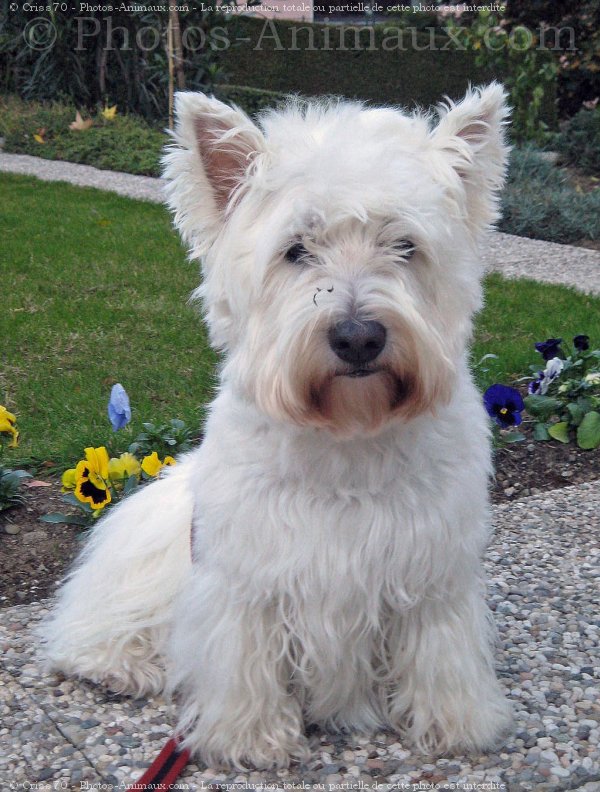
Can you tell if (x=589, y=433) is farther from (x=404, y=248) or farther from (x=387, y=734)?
(x=404, y=248)

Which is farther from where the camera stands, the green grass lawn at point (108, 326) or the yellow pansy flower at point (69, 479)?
the green grass lawn at point (108, 326)

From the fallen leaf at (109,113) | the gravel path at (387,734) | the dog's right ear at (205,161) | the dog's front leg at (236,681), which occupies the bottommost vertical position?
the gravel path at (387,734)

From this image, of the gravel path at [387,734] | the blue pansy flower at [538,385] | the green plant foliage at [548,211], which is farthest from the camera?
the green plant foliage at [548,211]

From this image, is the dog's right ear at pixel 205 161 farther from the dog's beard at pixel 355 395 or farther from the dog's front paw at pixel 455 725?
the dog's front paw at pixel 455 725

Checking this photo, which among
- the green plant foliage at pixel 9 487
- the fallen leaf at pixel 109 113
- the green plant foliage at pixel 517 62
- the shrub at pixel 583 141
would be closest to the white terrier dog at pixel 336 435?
the green plant foliage at pixel 9 487

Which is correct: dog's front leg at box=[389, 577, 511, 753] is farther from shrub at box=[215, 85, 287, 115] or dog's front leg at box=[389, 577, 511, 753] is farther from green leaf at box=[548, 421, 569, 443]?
shrub at box=[215, 85, 287, 115]

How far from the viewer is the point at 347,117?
2342mm

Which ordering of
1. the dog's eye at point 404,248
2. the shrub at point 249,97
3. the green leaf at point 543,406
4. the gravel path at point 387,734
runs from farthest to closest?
1. the shrub at point 249,97
2. the green leaf at point 543,406
3. the gravel path at point 387,734
4. the dog's eye at point 404,248

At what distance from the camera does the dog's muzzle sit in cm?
214

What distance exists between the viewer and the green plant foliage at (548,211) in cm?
969

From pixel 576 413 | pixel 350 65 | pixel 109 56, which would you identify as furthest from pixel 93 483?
pixel 350 65

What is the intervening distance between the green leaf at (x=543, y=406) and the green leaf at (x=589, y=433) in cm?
18

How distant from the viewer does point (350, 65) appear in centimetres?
1864

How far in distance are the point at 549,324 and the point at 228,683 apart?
4454 mm
